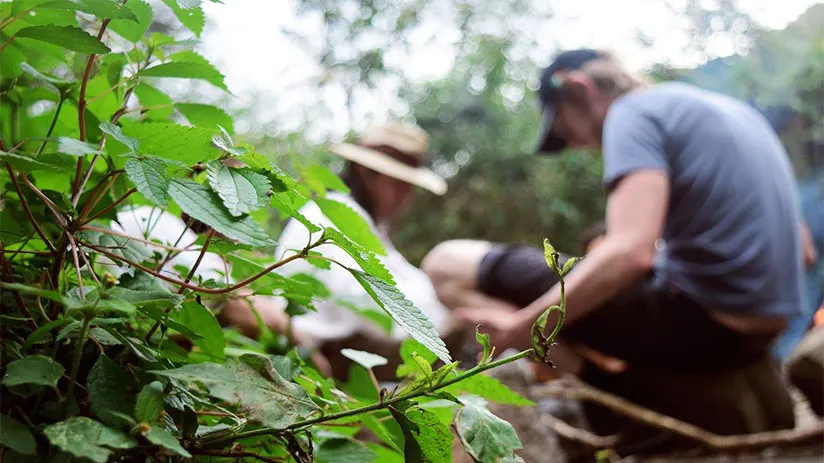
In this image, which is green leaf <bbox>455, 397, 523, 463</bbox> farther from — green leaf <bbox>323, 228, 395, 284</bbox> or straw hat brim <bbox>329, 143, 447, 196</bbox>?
straw hat brim <bbox>329, 143, 447, 196</bbox>

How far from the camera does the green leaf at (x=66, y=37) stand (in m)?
0.26

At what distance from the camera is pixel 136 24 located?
0.32 meters

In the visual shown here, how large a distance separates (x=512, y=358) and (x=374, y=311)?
0.98 feet

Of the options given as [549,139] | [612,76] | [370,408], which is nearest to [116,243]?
[370,408]

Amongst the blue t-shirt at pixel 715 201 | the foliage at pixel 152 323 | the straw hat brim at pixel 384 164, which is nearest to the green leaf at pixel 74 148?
the foliage at pixel 152 323

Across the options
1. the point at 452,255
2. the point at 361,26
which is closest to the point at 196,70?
the point at 452,255

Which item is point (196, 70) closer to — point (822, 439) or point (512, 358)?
point (512, 358)

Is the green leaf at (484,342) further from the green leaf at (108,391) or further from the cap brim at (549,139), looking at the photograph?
the cap brim at (549,139)

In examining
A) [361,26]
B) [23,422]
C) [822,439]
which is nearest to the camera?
[23,422]

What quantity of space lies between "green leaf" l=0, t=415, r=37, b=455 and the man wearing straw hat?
1.00 metres

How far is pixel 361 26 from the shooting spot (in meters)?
2.56

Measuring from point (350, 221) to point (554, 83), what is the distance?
58.0 inches

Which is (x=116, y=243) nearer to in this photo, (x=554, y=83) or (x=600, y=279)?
(x=600, y=279)

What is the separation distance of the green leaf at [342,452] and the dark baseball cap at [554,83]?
1.51m
